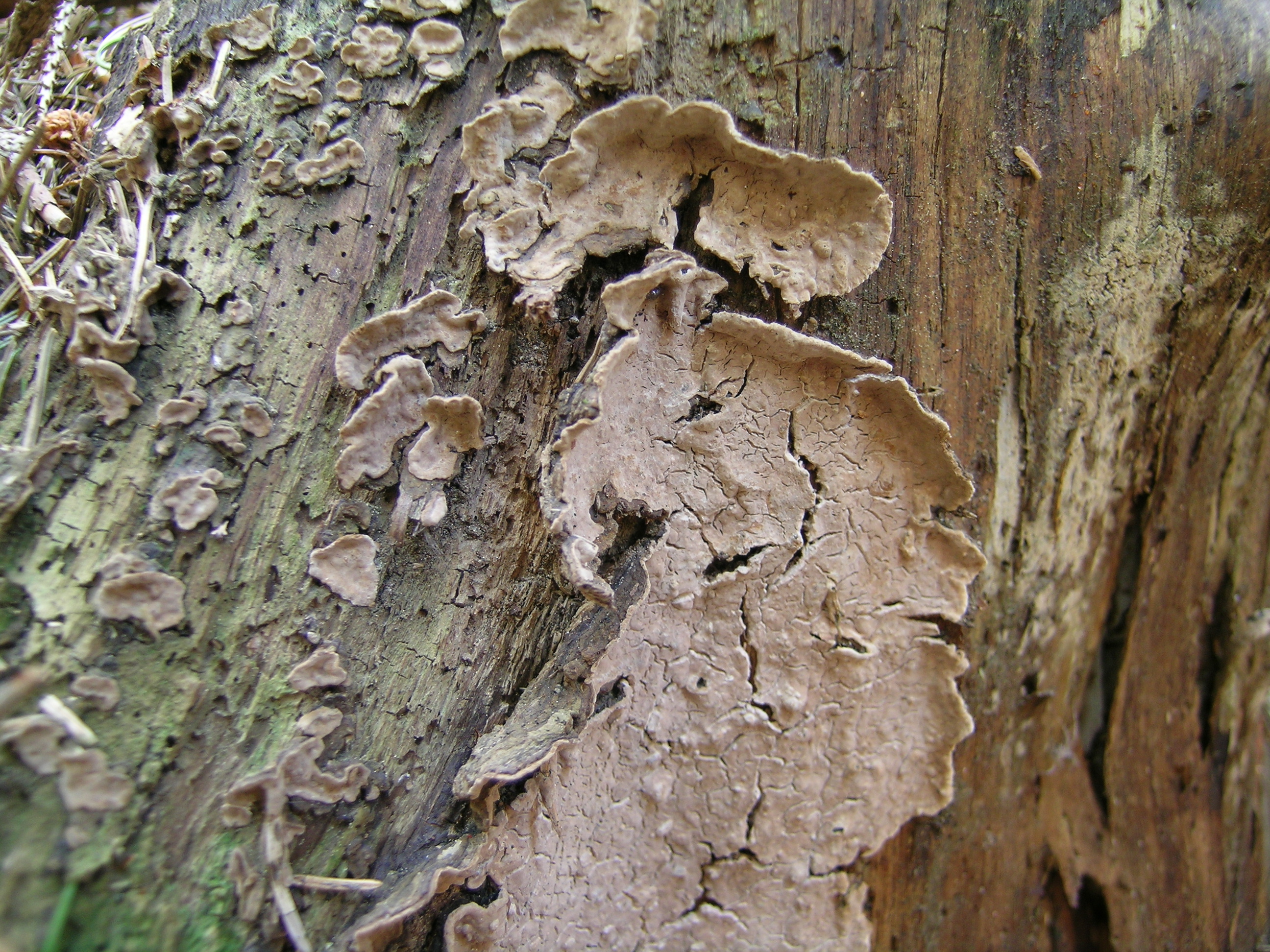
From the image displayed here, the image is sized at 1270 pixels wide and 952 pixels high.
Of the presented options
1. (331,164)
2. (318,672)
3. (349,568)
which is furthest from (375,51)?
(318,672)

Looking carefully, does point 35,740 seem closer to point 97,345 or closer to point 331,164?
point 97,345

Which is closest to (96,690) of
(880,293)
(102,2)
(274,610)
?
(274,610)

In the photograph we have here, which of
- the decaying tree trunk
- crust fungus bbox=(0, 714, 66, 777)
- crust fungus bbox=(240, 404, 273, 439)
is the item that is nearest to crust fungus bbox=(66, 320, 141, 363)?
the decaying tree trunk

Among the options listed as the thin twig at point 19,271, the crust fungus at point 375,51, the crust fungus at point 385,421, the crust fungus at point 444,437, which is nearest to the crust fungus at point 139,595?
the crust fungus at point 385,421

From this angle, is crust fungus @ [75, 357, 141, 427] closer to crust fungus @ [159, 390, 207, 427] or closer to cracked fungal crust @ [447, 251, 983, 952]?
crust fungus @ [159, 390, 207, 427]

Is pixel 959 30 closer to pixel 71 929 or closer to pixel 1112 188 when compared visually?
pixel 1112 188
